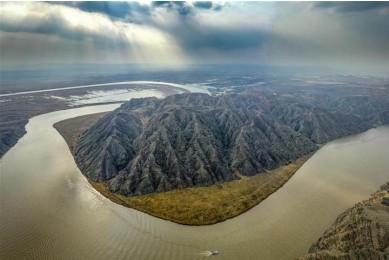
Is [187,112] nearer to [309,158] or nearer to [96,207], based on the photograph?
[309,158]

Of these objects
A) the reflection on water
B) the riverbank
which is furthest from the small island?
the reflection on water

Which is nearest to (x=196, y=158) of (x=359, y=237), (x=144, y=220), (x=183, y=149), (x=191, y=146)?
(x=191, y=146)

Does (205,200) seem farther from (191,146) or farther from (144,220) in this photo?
(191,146)

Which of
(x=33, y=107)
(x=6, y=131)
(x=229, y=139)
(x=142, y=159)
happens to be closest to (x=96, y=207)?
(x=142, y=159)

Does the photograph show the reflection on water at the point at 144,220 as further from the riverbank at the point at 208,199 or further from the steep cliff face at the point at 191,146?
the steep cliff face at the point at 191,146

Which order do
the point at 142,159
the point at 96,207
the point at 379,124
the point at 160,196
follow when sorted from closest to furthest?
the point at 96,207 < the point at 160,196 < the point at 142,159 < the point at 379,124
